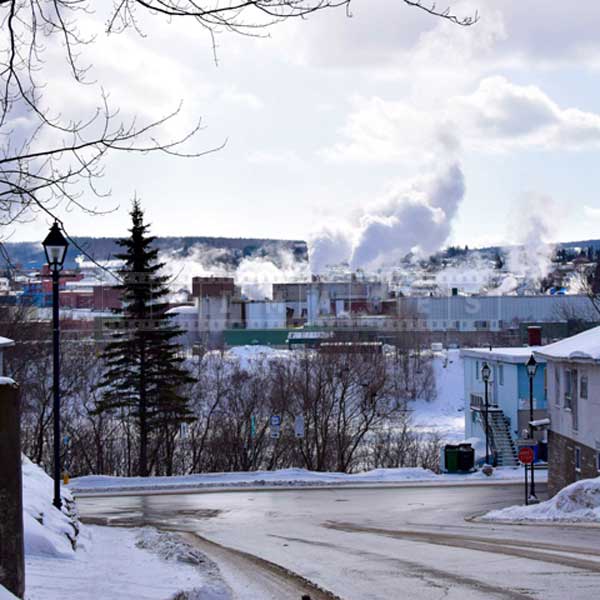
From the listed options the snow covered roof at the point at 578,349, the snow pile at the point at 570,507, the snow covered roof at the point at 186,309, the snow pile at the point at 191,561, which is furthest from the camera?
the snow covered roof at the point at 186,309

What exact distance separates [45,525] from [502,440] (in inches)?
1384

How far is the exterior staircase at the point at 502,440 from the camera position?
142 feet

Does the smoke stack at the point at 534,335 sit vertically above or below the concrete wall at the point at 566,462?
above

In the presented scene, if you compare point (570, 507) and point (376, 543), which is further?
point (570, 507)

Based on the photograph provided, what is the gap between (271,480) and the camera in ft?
111

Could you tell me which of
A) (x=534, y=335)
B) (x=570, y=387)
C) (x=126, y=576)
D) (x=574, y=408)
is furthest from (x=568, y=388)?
(x=126, y=576)

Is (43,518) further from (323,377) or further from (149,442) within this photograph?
(323,377)

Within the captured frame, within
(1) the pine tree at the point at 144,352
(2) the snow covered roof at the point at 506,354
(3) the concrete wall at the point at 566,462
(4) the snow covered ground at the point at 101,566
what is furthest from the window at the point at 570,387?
(4) the snow covered ground at the point at 101,566

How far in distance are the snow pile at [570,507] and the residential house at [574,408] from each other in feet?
21.0

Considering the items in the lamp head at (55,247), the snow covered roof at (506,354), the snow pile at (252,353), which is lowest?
the snow pile at (252,353)

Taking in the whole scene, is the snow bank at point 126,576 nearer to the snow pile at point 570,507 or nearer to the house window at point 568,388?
the snow pile at point 570,507

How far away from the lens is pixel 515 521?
67.2ft

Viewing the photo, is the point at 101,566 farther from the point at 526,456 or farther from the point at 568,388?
the point at 568,388

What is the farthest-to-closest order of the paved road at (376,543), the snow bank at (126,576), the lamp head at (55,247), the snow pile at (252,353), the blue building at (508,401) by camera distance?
the snow pile at (252,353), the blue building at (508,401), the lamp head at (55,247), the paved road at (376,543), the snow bank at (126,576)
